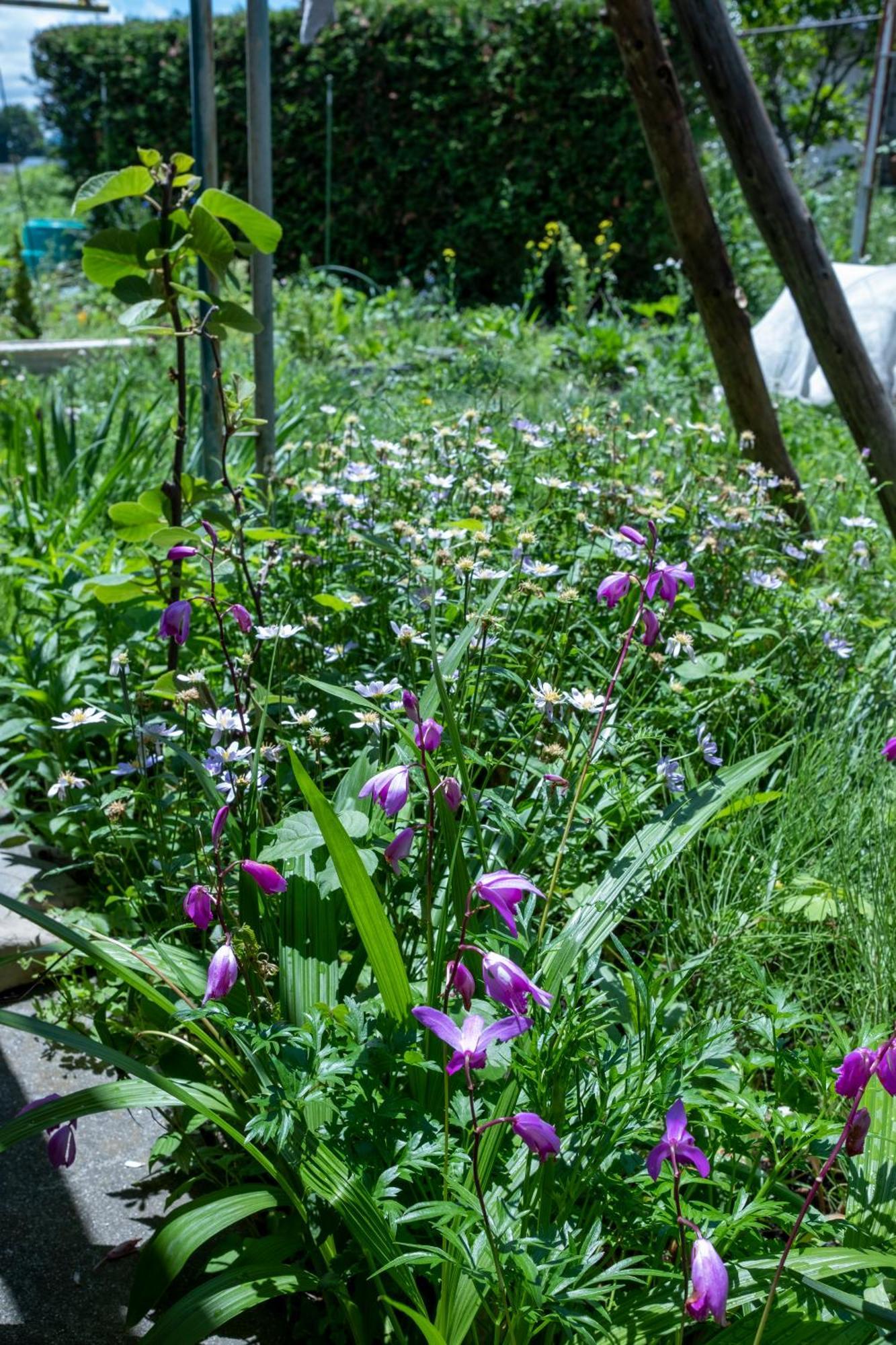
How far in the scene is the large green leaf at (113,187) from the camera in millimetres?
2281

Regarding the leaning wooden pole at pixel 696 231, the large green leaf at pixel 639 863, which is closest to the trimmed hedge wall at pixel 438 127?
the leaning wooden pole at pixel 696 231

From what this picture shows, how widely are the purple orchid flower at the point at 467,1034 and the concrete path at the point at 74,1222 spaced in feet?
2.14

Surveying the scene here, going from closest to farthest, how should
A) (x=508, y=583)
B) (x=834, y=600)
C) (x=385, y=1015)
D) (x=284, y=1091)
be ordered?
(x=284, y=1091), (x=385, y=1015), (x=508, y=583), (x=834, y=600)

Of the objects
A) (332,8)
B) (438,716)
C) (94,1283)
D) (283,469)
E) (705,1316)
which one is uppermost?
(332,8)

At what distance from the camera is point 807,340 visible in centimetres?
664

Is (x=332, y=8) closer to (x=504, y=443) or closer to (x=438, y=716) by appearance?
(x=504, y=443)

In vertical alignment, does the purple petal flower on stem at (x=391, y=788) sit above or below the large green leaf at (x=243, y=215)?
below

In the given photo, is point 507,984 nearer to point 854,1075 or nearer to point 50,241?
point 854,1075

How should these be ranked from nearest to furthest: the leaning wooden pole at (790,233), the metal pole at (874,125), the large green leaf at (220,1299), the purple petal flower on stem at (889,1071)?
1. the purple petal flower on stem at (889,1071)
2. the large green leaf at (220,1299)
3. the leaning wooden pole at (790,233)
4. the metal pole at (874,125)

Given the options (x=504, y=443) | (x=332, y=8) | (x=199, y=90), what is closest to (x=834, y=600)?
(x=504, y=443)

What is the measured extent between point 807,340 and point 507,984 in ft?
20.4

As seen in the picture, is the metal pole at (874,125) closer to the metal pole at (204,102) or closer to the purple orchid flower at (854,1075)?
the metal pole at (204,102)

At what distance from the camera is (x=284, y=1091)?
1333mm

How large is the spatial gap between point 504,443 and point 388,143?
8.79 meters
